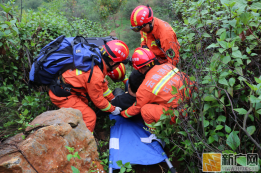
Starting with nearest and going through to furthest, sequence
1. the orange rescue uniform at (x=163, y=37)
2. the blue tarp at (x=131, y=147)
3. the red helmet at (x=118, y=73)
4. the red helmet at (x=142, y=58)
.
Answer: the blue tarp at (x=131, y=147) < the red helmet at (x=142, y=58) < the orange rescue uniform at (x=163, y=37) < the red helmet at (x=118, y=73)

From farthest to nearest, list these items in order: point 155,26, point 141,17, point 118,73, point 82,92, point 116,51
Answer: point 118,73
point 155,26
point 141,17
point 82,92
point 116,51

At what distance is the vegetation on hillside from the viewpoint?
1.67 metres

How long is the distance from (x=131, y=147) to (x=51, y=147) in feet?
4.49

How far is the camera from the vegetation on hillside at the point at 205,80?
1.67 meters

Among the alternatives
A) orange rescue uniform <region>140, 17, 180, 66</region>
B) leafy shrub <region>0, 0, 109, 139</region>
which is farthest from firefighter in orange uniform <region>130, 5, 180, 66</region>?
leafy shrub <region>0, 0, 109, 139</region>

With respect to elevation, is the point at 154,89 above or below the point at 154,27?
below

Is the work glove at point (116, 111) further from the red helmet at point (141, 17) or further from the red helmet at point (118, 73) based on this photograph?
the red helmet at point (141, 17)

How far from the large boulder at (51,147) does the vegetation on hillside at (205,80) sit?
0.23 m

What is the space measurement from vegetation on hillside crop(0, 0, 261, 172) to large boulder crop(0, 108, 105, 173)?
0.23 m

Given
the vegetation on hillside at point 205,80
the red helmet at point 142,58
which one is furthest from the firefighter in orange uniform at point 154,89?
the vegetation on hillside at point 205,80

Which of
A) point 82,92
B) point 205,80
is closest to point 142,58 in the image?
point 82,92

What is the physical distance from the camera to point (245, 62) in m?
1.84

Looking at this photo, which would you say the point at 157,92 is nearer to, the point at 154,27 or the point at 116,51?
the point at 116,51

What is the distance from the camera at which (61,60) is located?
278cm
